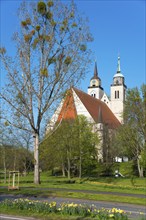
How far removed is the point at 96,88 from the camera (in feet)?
354

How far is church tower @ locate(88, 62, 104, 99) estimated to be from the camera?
108 meters

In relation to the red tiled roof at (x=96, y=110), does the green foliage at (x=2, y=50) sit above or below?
below

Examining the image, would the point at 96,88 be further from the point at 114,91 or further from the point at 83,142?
the point at 83,142

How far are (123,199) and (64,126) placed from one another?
26.2 m

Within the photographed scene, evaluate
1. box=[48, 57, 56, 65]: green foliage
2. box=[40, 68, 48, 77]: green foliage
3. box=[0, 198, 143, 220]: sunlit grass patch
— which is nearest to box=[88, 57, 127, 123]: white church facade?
box=[48, 57, 56, 65]: green foliage

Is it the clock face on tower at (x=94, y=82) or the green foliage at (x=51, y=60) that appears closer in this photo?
the green foliage at (x=51, y=60)

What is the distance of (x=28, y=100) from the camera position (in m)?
25.0

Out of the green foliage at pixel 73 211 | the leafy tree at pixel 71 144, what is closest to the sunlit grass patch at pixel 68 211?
the green foliage at pixel 73 211

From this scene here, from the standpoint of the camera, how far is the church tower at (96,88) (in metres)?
108

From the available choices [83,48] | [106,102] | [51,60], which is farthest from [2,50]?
[106,102]

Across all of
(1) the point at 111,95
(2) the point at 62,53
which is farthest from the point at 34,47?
(1) the point at 111,95

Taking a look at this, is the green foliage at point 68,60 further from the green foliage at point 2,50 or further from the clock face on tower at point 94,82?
the clock face on tower at point 94,82

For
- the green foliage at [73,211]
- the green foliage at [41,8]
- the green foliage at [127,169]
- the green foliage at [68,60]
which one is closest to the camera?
the green foliage at [73,211]

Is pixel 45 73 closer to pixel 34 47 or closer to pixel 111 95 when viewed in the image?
pixel 34 47
